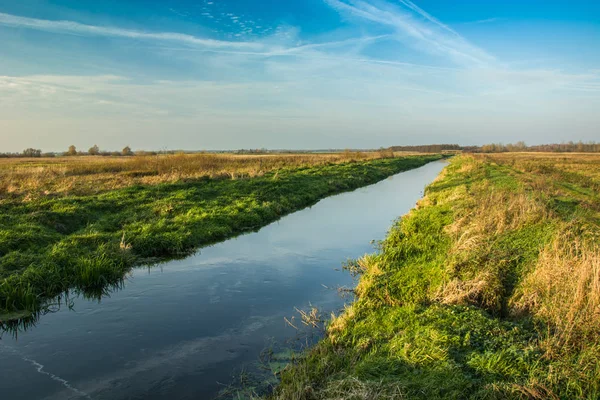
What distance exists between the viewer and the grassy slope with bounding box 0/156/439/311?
26.0 feet

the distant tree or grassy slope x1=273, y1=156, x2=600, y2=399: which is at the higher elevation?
the distant tree

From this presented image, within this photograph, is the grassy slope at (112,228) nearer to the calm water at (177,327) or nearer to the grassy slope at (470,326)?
the calm water at (177,327)

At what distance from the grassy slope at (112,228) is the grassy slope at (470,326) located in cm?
543

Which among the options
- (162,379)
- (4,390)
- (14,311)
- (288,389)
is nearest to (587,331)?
(288,389)

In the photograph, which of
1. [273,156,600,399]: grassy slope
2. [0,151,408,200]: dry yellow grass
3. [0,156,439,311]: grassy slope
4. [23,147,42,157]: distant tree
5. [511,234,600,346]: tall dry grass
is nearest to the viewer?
[273,156,600,399]: grassy slope

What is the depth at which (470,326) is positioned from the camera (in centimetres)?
522

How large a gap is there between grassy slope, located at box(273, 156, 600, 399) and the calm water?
3.73ft

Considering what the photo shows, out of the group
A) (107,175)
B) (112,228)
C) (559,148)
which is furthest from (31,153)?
(559,148)

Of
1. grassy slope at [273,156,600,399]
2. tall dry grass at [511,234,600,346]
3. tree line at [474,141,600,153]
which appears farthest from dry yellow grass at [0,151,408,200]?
tree line at [474,141,600,153]

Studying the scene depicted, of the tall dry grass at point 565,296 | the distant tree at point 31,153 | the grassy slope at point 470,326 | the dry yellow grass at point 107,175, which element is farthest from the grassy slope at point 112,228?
the distant tree at point 31,153

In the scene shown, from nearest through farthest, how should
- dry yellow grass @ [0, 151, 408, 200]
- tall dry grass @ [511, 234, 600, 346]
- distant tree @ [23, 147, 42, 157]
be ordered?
tall dry grass @ [511, 234, 600, 346]
dry yellow grass @ [0, 151, 408, 200]
distant tree @ [23, 147, 42, 157]

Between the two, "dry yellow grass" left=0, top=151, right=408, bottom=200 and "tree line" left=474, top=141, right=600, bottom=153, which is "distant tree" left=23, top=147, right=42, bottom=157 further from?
"tree line" left=474, top=141, right=600, bottom=153

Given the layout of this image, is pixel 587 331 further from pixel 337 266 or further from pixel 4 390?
pixel 4 390

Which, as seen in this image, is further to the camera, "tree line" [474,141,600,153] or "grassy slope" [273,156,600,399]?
"tree line" [474,141,600,153]
